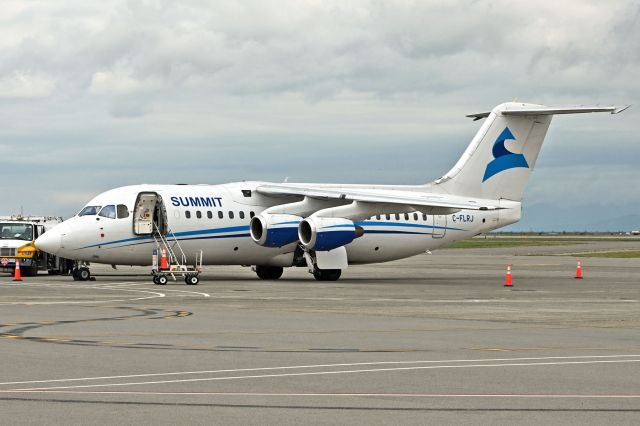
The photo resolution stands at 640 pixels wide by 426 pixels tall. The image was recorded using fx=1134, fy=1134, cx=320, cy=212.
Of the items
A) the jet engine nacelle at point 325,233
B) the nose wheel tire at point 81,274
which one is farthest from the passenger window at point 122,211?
the jet engine nacelle at point 325,233

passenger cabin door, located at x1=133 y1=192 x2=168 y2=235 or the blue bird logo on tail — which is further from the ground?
the blue bird logo on tail

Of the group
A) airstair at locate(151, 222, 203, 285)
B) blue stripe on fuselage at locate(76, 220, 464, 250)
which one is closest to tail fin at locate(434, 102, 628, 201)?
blue stripe on fuselage at locate(76, 220, 464, 250)

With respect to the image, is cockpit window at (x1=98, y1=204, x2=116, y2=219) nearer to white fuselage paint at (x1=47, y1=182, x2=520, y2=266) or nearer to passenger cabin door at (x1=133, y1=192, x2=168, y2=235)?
white fuselage paint at (x1=47, y1=182, x2=520, y2=266)

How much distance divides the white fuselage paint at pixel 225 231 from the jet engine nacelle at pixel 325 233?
1.27 meters

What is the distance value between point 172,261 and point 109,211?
3071mm

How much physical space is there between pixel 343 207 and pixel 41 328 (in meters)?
25.3

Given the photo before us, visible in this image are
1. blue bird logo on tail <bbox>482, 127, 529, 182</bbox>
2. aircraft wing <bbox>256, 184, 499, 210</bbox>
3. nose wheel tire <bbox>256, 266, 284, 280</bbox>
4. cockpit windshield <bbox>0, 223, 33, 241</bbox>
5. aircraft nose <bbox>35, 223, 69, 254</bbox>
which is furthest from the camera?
cockpit windshield <bbox>0, 223, 33, 241</bbox>

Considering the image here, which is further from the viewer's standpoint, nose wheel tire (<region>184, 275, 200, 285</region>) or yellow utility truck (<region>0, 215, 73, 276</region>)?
yellow utility truck (<region>0, 215, 73, 276</region>)

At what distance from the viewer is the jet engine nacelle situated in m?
44.1

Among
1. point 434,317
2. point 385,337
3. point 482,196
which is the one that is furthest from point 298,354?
point 482,196

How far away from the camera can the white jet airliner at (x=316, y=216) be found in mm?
43375

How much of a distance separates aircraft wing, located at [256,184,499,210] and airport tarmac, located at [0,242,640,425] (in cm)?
1212

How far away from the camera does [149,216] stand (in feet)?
147

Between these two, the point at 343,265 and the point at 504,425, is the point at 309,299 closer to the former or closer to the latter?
the point at 343,265
